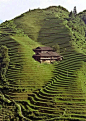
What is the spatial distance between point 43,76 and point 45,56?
6225 mm

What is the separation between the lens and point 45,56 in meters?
38.3

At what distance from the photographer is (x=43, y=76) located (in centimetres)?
3375

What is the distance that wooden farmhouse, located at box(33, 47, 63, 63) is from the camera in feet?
124

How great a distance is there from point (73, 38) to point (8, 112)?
86.8 feet

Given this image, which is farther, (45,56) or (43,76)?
(45,56)

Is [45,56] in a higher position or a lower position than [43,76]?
higher

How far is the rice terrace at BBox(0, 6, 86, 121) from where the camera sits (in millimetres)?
27344

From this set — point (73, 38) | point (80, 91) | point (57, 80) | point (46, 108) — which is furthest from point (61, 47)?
point (46, 108)

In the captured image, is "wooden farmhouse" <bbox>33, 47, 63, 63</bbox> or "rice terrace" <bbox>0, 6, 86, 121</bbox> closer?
"rice terrace" <bbox>0, 6, 86, 121</bbox>

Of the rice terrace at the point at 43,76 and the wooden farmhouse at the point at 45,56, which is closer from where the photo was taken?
the rice terrace at the point at 43,76

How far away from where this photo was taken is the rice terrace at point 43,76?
89.7 ft

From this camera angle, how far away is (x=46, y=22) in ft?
188

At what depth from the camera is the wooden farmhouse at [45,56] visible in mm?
37912

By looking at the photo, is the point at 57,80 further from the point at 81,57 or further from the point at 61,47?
the point at 61,47
